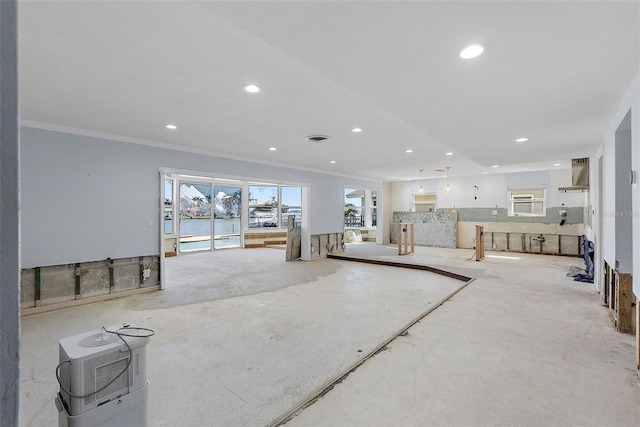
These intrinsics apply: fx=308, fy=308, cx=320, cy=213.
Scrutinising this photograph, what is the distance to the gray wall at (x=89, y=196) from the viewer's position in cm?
413

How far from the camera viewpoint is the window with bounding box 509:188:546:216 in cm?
924

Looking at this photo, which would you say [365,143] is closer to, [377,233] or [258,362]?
[258,362]

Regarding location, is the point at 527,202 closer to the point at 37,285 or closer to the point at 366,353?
the point at 366,353

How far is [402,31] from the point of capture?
1962 millimetres

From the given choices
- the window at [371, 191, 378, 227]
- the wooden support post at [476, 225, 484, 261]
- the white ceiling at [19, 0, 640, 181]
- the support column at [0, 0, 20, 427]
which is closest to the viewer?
the support column at [0, 0, 20, 427]

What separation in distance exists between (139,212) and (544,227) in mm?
10198

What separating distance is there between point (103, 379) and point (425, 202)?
11.2 metres

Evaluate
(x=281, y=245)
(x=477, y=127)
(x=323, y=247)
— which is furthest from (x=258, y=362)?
(x=281, y=245)

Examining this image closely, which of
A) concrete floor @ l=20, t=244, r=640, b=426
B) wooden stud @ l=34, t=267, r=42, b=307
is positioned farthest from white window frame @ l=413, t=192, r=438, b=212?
wooden stud @ l=34, t=267, r=42, b=307

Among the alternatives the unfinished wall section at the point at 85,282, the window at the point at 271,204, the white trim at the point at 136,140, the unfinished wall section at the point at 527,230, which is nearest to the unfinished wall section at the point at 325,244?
the white trim at the point at 136,140

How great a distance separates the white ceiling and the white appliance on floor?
1.93 m

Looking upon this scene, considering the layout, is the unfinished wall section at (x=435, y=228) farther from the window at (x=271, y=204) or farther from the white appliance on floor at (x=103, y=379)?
the white appliance on floor at (x=103, y=379)

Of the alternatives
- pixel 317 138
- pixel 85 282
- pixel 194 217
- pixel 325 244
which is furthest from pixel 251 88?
pixel 194 217

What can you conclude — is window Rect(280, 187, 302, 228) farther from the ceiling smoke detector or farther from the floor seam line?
the floor seam line
